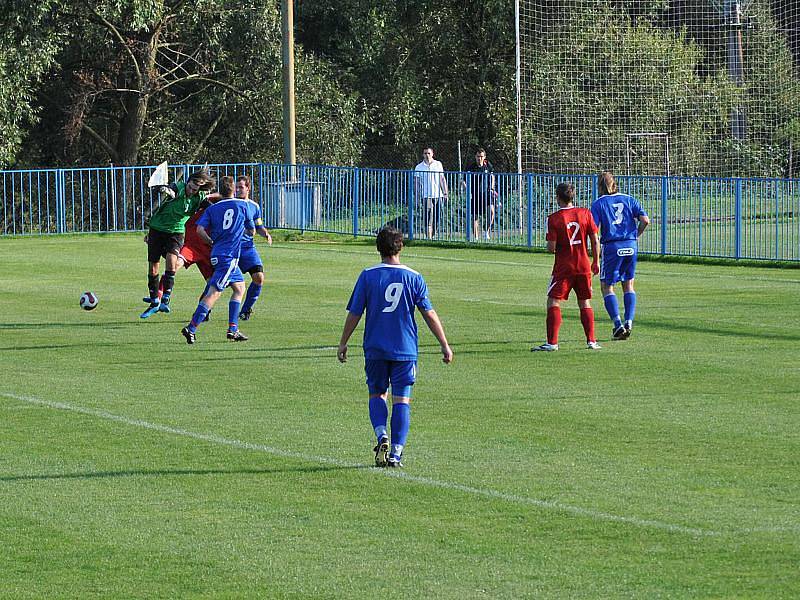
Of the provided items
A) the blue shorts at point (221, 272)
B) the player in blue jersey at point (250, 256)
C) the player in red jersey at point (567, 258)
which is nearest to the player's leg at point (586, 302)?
the player in red jersey at point (567, 258)

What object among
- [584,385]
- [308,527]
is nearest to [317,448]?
[308,527]

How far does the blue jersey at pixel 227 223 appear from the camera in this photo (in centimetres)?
1639

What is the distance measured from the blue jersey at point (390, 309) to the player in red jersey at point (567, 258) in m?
5.55

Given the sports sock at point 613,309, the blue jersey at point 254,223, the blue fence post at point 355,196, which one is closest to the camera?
the sports sock at point 613,309

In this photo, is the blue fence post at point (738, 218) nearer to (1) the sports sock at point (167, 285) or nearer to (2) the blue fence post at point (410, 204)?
(2) the blue fence post at point (410, 204)

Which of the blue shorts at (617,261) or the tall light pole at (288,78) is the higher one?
the tall light pole at (288,78)

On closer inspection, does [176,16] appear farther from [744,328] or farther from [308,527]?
[308,527]

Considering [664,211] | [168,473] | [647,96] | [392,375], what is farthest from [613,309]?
[647,96]

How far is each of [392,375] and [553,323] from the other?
5.62 m

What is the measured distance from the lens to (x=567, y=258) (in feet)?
50.2

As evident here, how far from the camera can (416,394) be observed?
1288 cm

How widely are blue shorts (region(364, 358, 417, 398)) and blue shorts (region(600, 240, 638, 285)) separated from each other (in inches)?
274

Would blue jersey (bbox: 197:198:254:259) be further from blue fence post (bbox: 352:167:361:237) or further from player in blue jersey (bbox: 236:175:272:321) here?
blue fence post (bbox: 352:167:361:237)

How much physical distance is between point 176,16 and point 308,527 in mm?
32093
